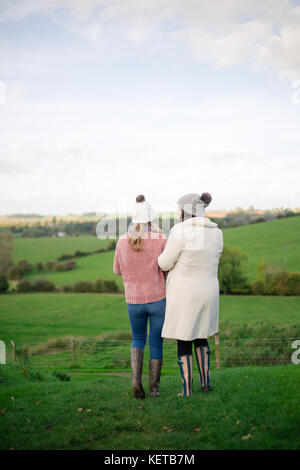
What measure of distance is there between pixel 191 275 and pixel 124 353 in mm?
25519

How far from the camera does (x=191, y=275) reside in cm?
514

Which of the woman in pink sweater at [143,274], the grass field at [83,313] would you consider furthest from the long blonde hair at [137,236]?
the grass field at [83,313]

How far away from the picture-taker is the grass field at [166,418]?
4027mm

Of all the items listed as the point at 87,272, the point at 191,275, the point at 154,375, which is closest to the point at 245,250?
the point at 87,272

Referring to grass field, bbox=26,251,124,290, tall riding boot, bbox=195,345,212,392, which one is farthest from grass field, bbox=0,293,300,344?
Result: tall riding boot, bbox=195,345,212,392

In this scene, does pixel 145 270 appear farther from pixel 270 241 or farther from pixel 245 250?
pixel 270 241

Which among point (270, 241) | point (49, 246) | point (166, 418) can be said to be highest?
point (270, 241)

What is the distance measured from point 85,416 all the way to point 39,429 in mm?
546

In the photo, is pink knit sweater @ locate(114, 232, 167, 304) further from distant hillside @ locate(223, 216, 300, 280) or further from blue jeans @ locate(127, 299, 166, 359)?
distant hillside @ locate(223, 216, 300, 280)

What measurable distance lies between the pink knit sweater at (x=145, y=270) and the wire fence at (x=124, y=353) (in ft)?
37.5

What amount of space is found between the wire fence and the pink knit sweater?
11.4 meters

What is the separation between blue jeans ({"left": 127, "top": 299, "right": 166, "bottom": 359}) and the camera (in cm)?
544

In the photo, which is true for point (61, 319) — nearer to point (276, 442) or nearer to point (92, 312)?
point (92, 312)
